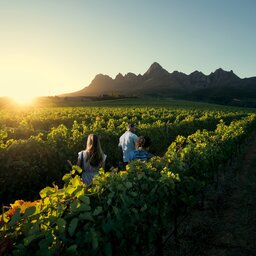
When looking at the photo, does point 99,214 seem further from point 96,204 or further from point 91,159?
point 91,159

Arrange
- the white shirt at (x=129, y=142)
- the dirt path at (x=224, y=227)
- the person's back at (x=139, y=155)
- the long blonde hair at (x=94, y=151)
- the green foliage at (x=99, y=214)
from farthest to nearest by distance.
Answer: the white shirt at (x=129, y=142)
the person's back at (x=139, y=155)
the dirt path at (x=224, y=227)
the long blonde hair at (x=94, y=151)
the green foliage at (x=99, y=214)

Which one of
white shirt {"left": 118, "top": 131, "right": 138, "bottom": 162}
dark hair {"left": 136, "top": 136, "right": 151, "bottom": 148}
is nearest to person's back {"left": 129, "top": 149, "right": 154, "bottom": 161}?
dark hair {"left": 136, "top": 136, "right": 151, "bottom": 148}

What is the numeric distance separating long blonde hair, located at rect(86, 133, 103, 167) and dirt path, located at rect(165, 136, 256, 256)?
2480mm

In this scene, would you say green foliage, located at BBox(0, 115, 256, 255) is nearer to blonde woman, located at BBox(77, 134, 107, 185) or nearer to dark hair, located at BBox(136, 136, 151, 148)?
blonde woman, located at BBox(77, 134, 107, 185)

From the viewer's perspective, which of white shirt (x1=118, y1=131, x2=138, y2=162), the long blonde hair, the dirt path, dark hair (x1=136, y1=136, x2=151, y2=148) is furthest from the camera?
white shirt (x1=118, y1=131, x2=138, y2=162)

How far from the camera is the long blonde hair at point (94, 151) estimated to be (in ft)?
24.2

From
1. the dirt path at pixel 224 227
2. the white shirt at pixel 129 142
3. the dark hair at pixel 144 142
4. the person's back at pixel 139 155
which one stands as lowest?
the dirt path at pixel 224 227

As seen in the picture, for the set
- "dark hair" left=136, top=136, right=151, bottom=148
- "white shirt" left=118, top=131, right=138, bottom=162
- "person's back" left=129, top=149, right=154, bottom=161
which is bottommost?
"white shirt" left=118, top=131, right=138, bottom=162

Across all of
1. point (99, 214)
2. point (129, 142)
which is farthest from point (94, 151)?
point (129, 142)

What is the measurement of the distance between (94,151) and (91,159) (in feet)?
0.58

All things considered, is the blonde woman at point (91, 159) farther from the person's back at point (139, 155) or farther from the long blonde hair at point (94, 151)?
the person's back at point (139, 155)

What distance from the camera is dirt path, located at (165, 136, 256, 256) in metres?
7.97

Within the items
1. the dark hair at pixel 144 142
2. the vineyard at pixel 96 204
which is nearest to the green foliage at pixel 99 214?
the vineyard at pixel 96 204

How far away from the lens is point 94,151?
747 centimetres
